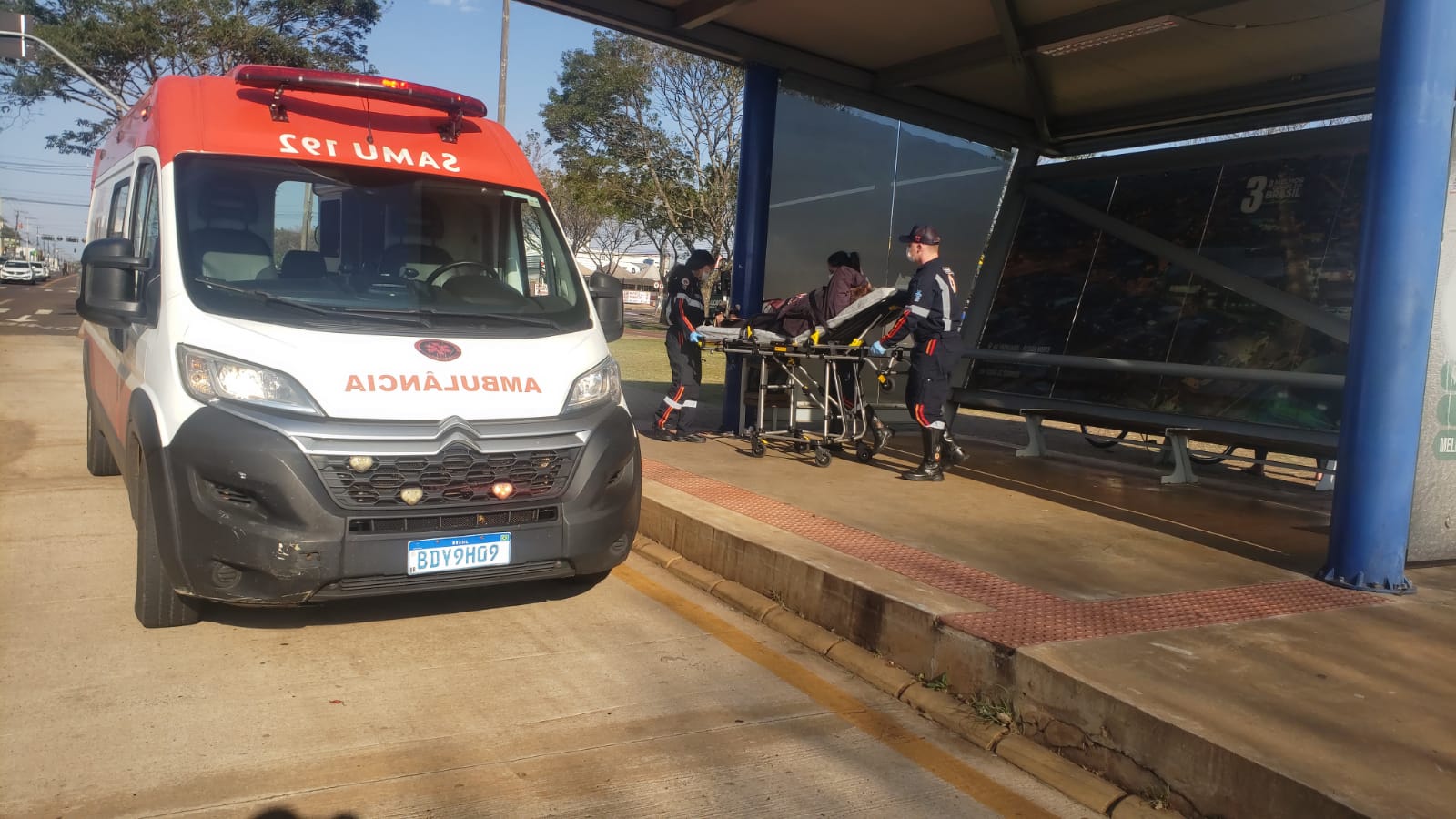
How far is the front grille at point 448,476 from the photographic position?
4.14 metres

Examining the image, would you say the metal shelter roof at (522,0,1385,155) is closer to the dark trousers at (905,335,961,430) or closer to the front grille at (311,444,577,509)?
the dark trousers at (905,335,961,430)

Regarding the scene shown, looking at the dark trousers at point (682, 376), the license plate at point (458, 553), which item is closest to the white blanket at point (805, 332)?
the dark trousers at point (682, 376)

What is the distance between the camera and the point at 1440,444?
5.59 m

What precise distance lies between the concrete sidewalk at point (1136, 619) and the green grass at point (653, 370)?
5.24 m

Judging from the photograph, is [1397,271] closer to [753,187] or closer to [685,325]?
[685,325]

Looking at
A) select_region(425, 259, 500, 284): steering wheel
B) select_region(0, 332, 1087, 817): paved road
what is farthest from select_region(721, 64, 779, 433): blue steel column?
select_region(0, 332, 1087, 817): paved road

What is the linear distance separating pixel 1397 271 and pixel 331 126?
5447 millimetres

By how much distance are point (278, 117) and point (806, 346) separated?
4.59 m

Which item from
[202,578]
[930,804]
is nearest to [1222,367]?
[930,804]

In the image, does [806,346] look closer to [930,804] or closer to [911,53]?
[911,53]

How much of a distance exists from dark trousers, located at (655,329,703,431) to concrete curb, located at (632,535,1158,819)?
11.9ft

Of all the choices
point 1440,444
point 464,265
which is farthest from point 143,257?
point 1440,444

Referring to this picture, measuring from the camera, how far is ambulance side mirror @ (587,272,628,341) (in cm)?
575

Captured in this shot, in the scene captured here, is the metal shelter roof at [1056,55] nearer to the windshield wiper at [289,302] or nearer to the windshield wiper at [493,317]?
the windshield wiper at [493,317]
